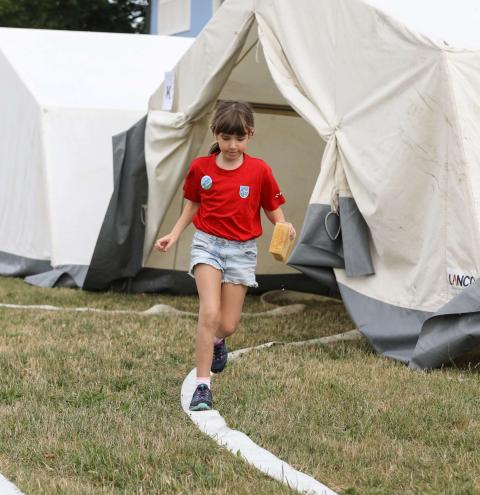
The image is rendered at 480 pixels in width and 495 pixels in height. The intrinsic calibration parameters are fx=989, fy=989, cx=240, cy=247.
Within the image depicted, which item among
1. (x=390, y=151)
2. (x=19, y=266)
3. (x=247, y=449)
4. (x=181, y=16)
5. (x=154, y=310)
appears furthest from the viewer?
(x=181, y=16)

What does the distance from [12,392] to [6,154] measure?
645cm

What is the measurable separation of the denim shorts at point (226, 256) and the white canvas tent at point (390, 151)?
1.15 metres

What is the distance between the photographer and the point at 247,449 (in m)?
3.80

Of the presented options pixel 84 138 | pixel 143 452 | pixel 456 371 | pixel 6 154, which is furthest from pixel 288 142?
pixel 143 452

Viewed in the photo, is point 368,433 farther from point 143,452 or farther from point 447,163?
point 447,163

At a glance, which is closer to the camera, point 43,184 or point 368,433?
point 368,433

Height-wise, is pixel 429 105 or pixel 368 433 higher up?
pixel 429 105

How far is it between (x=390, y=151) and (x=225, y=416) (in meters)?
2.12

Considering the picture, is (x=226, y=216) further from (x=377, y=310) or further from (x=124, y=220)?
(x=124, y=220)

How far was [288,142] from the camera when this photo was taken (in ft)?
30.5

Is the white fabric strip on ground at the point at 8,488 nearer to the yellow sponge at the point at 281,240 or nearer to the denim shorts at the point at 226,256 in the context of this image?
the denim shorts at the point at 226,256

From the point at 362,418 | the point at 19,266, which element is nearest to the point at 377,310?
the point at 362,418

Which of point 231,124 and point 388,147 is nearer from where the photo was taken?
point 231,124

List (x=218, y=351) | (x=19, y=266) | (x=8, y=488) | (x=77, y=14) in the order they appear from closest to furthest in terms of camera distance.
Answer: (x=8, y=488) < (x=218, y=351) < (x=19, y=266) < (x=77, y=14)
